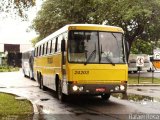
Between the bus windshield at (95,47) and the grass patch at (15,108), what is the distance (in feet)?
8.34

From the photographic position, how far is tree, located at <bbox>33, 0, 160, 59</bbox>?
40438 millimetres

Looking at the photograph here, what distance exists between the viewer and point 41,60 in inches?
1040

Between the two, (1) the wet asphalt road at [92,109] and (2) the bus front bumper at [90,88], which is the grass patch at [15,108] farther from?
(2) the bus front bumper at [90,88]

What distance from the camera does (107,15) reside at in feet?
138

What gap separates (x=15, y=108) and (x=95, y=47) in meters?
3.91

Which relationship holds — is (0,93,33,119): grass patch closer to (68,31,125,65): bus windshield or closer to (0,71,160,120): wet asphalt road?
(0,71,160,120): wet asphalt road

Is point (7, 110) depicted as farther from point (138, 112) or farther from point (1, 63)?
point (1, 63)

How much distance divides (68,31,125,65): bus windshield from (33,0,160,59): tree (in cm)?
2194

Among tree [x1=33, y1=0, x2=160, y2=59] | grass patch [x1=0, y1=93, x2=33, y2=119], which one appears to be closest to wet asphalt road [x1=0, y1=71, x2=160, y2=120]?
grass patch [x1=0, y1=93, x2=33, y2=119]

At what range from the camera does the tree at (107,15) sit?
40.4 metres

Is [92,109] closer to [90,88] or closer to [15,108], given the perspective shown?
[90,88]

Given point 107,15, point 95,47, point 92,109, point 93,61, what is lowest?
point 92,109

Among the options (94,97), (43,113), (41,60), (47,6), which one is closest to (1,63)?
(47,6)

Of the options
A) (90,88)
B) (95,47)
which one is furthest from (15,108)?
(95,47)
